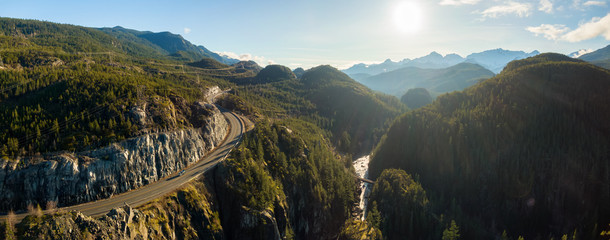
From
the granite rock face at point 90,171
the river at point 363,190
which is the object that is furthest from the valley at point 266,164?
the river at point 363,190

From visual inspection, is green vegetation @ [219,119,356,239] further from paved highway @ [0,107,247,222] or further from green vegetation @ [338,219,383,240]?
green vegetation @ [338,219,383,240]

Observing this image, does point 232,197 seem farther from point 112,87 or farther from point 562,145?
point 562,145

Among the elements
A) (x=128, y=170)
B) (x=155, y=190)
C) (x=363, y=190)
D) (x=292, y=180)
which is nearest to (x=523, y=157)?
(x=363, y=190)

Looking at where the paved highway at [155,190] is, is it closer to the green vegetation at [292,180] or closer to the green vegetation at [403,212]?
the green vegetation at [292,180]

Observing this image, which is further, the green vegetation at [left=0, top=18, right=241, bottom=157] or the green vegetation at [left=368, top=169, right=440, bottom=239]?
the green vegetation at [left=368, top=169, right=440, bottom=239]

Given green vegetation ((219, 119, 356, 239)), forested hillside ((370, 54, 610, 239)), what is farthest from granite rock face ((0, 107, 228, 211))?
forested hillside ((370, 54, 610, 239))

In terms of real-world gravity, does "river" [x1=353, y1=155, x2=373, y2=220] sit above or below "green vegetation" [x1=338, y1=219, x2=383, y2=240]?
below

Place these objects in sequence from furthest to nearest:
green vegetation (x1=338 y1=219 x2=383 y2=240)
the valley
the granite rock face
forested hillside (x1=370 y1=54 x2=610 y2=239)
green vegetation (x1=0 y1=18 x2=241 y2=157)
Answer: forested hillside (x1=370 y1=54 x2=610 y2=239) → green vegetation (x1=338 y1=219 x2=383 y2=240) → green vegetation (x1=0 y1=18 x2=241 y2=157) → the valley → the granite rock face
